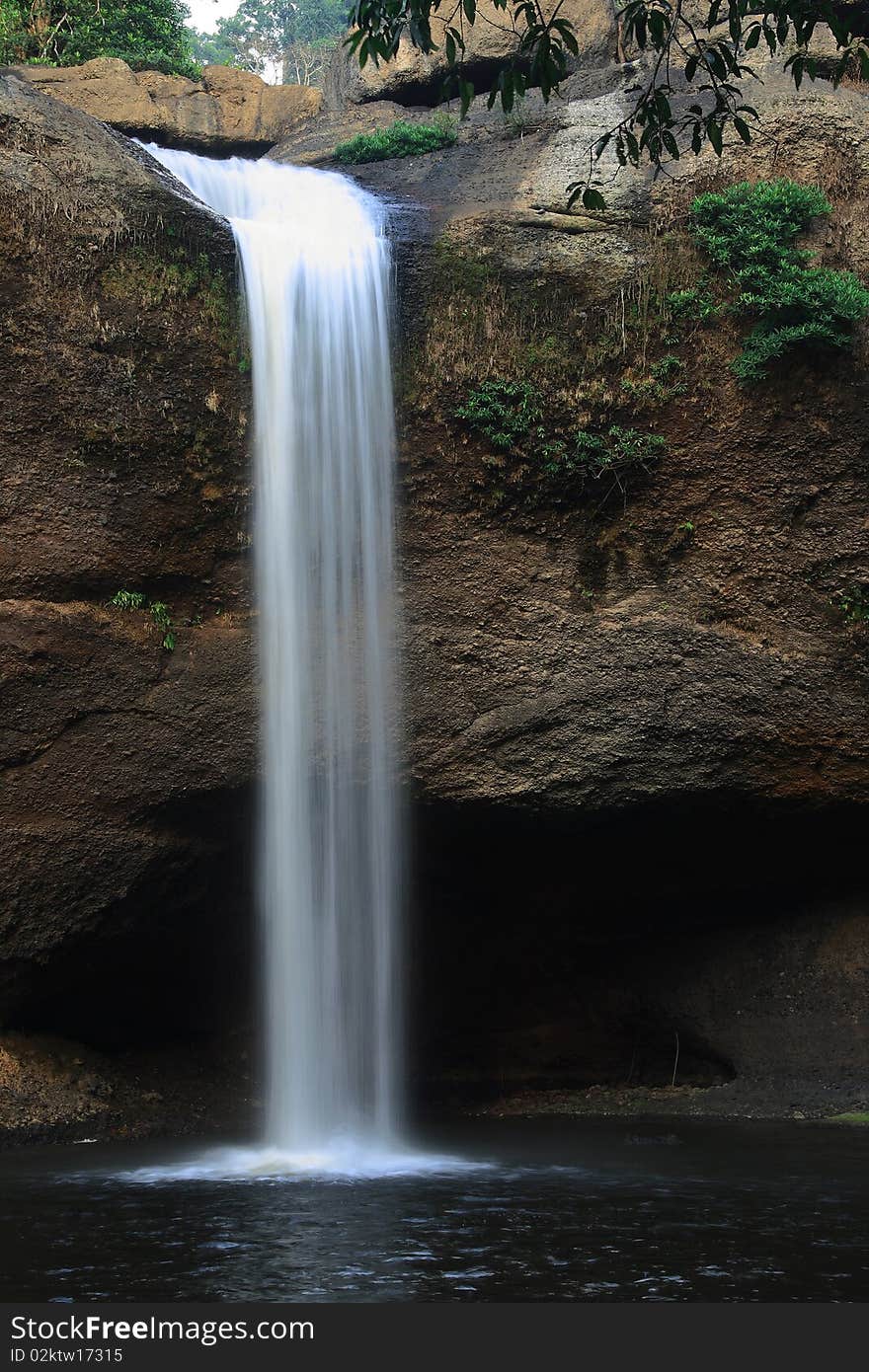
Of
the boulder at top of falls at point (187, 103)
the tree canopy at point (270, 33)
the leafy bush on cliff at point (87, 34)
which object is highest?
the tree canopy at point (270, 33)

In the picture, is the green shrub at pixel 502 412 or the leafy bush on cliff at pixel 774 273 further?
the green shrub at pixel 502 412

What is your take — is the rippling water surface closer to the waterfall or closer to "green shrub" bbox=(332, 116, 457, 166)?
the waterfall

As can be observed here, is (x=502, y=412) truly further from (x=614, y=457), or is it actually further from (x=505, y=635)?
(x=505, y=635)

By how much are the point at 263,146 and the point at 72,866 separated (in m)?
12.6

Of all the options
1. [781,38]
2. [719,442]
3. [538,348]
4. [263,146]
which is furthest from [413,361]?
[263,146]

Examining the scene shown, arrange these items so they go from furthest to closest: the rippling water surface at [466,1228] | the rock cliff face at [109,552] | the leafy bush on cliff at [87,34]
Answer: the leafy bush on cliff at [87,34] < the rock cliff face at [109,552] < the rippling water surface at [466,1228]

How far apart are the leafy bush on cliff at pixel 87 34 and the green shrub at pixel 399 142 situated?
6.63 meters

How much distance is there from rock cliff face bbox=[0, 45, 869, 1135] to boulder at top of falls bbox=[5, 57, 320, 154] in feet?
21.5

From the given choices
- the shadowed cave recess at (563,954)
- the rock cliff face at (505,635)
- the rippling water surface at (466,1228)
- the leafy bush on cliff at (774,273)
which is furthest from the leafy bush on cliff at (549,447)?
the rippling water surface at (466,1228)

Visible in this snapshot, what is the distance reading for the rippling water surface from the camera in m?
6.39

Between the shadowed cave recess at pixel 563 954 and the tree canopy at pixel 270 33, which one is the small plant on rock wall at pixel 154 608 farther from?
the tree canopy at pixel 270 33

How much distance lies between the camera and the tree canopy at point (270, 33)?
52.3 m

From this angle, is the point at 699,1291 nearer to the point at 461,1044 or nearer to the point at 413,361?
the point at 461,1044

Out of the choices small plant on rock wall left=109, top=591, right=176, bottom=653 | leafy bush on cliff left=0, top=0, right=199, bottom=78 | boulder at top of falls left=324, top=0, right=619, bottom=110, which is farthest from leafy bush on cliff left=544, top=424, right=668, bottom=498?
leafy bush on cliff left=0, top=0, right=199, bottom=78
